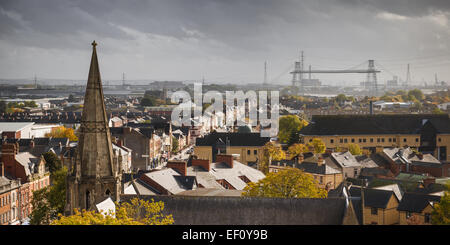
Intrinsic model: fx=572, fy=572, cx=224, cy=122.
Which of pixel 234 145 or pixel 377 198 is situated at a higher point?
pixel 377 198

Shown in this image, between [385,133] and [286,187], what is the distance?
2121 inches

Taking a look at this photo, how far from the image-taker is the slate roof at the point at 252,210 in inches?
891

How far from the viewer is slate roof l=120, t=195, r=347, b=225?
22.6 m

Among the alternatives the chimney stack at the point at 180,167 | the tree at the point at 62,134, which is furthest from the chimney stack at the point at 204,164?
the tree at the point at 62,134

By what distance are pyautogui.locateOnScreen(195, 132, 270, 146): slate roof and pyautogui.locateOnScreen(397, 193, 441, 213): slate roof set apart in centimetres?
3873

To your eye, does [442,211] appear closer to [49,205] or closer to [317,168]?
[317,168]

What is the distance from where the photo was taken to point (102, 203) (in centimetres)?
1945

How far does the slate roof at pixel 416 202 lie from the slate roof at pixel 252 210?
483 inches

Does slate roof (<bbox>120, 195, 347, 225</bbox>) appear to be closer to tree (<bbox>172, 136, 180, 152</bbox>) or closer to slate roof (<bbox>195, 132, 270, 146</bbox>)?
slate roof (<bbox>195, 132, 270, 146</bbox>)

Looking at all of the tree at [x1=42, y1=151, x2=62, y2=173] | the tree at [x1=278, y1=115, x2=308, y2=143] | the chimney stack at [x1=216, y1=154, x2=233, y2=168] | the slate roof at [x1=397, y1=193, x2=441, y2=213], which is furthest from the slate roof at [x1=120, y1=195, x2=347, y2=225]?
the tree at [x1=278, y1=115, x2=308, y2=143]

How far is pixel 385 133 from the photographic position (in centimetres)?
8625

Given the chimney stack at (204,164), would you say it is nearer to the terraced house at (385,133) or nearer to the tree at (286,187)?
the tree at (286,187)

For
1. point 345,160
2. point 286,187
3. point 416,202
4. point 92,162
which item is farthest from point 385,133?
point 92,162
